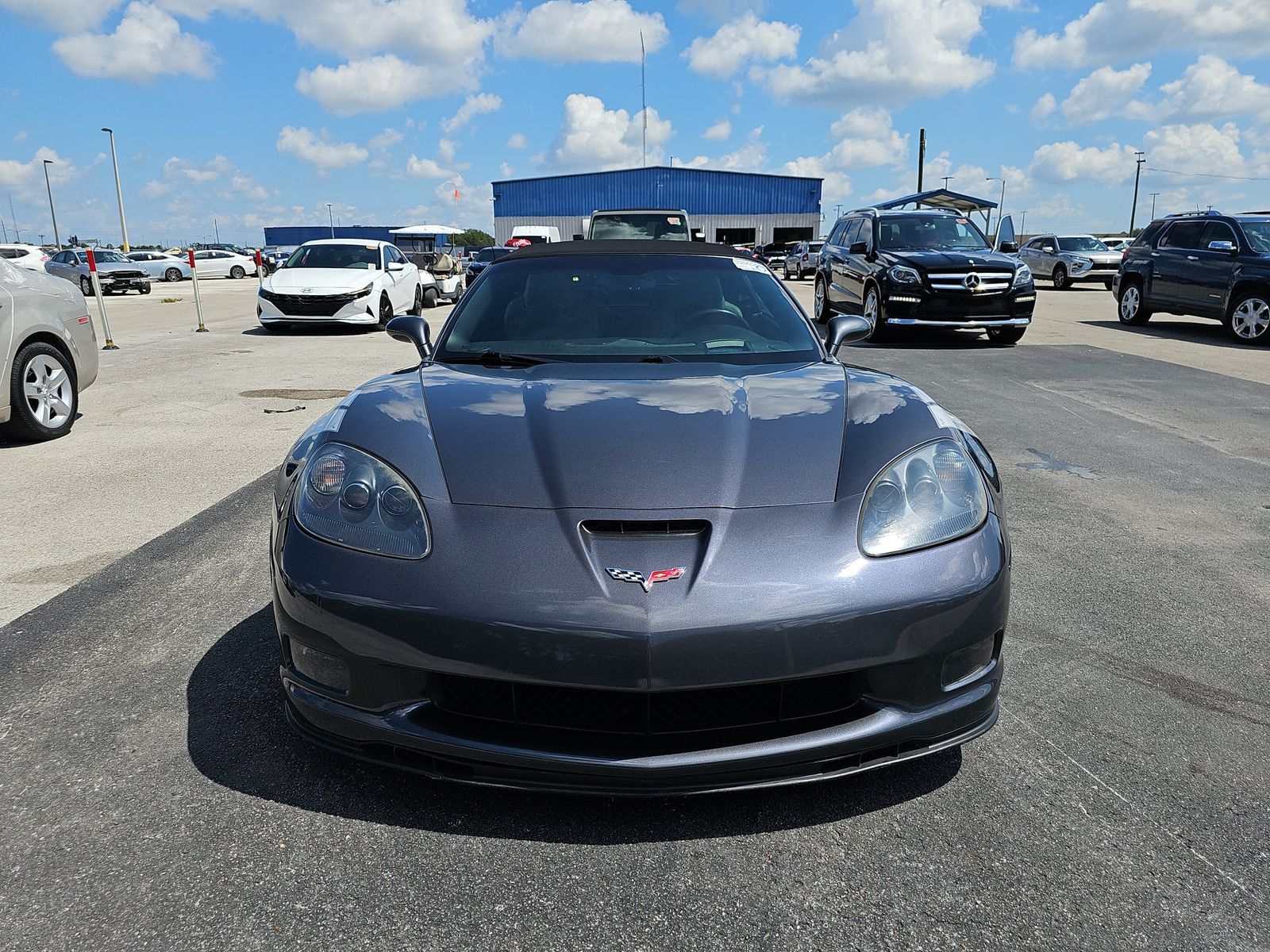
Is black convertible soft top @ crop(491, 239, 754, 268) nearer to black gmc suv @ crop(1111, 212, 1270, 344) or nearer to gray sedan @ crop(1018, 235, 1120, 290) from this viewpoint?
black gmc suv @ crop(1111, 212, 1270, 344)

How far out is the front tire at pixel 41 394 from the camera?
6227 mm

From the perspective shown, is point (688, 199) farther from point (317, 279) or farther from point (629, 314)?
point (629, 314)

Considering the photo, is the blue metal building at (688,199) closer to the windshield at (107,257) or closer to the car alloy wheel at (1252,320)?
the windshield at (107,257)

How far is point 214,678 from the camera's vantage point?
2.81 meters

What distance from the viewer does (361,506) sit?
219cm

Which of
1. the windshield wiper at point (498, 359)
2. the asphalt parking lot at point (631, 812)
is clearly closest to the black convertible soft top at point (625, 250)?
the windshield wiper at point (498, 359)

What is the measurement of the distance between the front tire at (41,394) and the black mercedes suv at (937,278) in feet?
31.2

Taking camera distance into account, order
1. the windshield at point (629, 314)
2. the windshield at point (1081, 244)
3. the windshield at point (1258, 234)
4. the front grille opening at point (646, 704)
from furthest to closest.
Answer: the windshield at point (1081, 244)
the windshield at point (1258, 234)
the windshield at point (629, 314)
the front grille opening at point (646, 704)

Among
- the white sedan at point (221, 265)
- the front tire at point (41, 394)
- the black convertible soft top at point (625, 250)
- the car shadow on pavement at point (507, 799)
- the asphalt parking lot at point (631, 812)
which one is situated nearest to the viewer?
the asphalt parking lot at point (631, 812)

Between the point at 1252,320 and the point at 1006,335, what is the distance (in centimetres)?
336

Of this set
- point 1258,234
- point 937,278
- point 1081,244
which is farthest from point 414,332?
point 1081,244

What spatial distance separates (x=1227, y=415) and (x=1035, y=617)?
533cm

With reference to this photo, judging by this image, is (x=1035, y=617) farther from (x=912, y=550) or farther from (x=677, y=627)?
(x=677, y=627)

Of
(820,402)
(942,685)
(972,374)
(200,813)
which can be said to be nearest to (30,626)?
(200,813)
